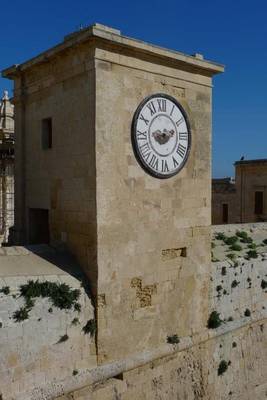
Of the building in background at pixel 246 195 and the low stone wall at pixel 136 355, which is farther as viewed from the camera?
the building in background at pixel 246 195

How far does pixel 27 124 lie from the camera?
323 inches

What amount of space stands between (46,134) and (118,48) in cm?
217

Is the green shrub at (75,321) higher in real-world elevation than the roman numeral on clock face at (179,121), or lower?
lower

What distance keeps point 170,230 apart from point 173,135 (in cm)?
168

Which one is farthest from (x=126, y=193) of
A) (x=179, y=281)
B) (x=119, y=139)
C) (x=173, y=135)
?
(x=179, y=281)

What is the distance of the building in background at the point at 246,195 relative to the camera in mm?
22859

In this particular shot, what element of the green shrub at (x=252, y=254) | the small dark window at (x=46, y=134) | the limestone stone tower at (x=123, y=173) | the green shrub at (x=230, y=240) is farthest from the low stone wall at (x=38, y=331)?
the green shrub at (x=230, y=240)

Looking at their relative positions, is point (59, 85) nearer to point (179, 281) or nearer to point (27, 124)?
point (27, 124)

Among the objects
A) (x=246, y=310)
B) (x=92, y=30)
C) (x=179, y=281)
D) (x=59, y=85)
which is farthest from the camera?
(x=246, y=310)

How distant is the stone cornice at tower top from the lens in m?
6.24

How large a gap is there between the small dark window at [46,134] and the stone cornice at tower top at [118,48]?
1025 mm

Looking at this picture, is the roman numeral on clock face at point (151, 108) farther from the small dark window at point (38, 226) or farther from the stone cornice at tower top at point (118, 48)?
the small dark window at point (38, 226)

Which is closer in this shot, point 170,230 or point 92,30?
point 92,30

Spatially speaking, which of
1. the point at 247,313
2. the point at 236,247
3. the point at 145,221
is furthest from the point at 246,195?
the point at 145,221
